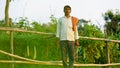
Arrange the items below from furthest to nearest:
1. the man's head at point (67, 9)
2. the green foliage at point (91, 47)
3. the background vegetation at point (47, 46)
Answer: the green foliage at point (91, 47) → the background vegetation at point (47, 46) → the man's head at point (67, 9)

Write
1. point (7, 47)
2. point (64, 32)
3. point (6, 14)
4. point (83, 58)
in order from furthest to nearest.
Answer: point (6, 14)
point (83, 58)
point (7, 47)
point (64, 32)

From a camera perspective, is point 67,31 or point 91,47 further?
point 91,47

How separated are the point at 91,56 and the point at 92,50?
18 cm

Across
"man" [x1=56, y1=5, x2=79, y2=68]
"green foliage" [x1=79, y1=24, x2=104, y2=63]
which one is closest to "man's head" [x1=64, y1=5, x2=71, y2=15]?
"man" [x1=56, y1=5, x2=79, y2=68]

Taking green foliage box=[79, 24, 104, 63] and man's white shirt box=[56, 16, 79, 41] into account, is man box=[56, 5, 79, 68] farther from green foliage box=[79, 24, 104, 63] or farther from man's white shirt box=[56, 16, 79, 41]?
green foliage box=[79, 24, 104, 63]

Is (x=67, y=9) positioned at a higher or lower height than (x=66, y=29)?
higher

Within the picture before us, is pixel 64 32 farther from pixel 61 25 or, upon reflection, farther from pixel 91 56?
pixel 91 56

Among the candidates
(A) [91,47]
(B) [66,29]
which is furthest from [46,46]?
(B) [66,29]

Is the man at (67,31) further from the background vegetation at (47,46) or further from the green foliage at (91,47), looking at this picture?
the green foliage at (91,47)

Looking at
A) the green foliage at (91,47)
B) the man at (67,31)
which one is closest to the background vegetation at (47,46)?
the green foliage at (91,47)

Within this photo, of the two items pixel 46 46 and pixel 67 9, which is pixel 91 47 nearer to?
pixel 46 46

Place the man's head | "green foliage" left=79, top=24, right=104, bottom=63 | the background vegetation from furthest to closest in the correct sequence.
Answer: "green foliage" left=79, top=24, right=104, bottom=63 < the background vegetation < the man's head

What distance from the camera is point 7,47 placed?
1088 centimetres

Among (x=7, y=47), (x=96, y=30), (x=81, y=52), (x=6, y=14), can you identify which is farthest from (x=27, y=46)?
(x=6, y=14)
